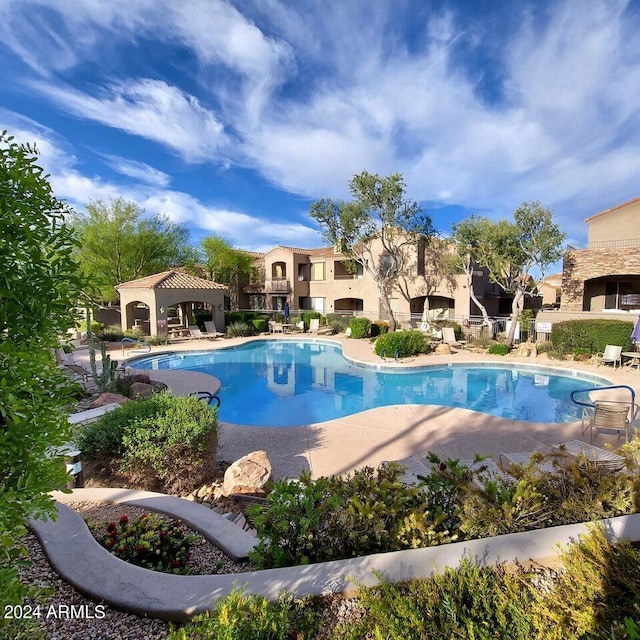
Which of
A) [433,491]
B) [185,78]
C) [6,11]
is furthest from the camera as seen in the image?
[185,78]

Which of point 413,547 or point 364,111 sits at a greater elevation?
point 364,111

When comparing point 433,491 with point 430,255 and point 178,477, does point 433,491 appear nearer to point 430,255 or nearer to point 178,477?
point 178,477

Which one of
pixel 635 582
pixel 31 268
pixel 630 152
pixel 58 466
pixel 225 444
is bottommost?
pixel 225 444

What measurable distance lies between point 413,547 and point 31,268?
3.24 meters

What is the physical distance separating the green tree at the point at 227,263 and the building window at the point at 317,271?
753 cm

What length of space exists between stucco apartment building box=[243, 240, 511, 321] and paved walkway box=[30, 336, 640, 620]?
19706 mm

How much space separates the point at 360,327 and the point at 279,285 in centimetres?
1227

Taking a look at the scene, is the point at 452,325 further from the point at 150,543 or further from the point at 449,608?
the point at 449,608

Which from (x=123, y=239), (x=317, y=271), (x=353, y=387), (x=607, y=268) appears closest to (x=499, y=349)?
(x=607, y=268)

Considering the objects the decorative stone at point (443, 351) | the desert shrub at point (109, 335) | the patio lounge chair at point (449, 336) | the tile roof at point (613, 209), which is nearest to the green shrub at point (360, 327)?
the patio lounge chair at point (449, 336)

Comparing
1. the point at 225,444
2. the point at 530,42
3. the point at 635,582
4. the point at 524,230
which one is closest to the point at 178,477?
the point at 225,444

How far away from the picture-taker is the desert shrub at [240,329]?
25938 mm

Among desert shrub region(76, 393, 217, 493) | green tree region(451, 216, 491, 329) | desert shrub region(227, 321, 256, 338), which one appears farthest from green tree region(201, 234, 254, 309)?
desert shrub region(76, 393, 217, 493)

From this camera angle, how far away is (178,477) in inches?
220
